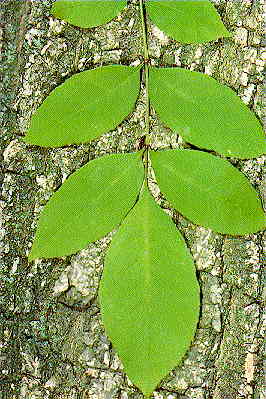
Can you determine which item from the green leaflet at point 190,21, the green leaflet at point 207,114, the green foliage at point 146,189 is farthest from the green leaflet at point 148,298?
the green leaflet at point 190,21

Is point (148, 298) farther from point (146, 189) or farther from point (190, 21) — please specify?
point (190, 21)

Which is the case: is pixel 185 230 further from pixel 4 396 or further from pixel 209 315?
pixel 4 396

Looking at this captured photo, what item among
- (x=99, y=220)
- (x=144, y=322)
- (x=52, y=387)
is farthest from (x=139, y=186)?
(x=52, y=387)

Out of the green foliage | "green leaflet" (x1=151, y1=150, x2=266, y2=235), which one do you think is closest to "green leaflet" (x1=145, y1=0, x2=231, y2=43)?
the green foliage

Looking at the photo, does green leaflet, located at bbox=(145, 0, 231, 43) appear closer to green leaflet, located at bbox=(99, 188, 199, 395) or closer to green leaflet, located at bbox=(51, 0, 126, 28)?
green leaflet, located at bbox=(51, 0, 126, 28)

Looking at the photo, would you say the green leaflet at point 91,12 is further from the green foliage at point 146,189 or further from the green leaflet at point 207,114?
the green leaflet at point 207,114

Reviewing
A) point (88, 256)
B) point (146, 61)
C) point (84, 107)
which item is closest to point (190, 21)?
point (146, 61)
